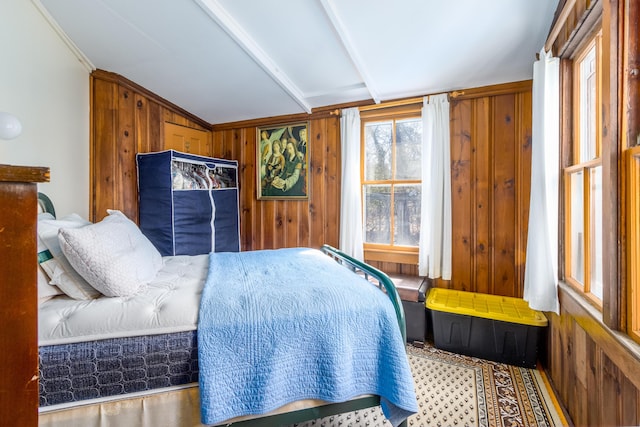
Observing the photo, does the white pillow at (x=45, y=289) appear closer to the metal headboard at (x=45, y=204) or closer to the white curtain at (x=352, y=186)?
the metal headboard at (x=45, y=204)

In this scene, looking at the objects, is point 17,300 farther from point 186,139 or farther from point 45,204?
point 186,139

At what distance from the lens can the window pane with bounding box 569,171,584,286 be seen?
1.59 m

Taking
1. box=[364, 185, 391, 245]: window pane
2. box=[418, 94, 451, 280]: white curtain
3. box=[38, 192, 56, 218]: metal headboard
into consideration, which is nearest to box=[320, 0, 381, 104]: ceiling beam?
box=[418, 94, 451, 280]: white curtain

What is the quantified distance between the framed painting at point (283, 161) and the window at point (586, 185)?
7.28 ft

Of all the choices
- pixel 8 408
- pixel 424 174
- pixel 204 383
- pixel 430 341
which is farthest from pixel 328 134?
pixel 8 408

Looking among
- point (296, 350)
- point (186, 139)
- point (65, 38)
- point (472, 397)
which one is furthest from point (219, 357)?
point (186, 139)

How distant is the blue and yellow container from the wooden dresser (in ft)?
7.33

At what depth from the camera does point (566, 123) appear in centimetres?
167

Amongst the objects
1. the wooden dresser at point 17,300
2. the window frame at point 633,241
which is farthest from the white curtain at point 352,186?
the wooden dresser at point 17,300

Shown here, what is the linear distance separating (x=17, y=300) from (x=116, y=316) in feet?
2.15

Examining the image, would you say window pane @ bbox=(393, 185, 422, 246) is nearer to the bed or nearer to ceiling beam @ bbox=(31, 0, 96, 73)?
the bed

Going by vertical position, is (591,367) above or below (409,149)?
below

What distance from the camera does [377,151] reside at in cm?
291

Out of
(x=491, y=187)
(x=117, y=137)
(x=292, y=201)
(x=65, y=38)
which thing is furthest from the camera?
(x=292, y=201)
